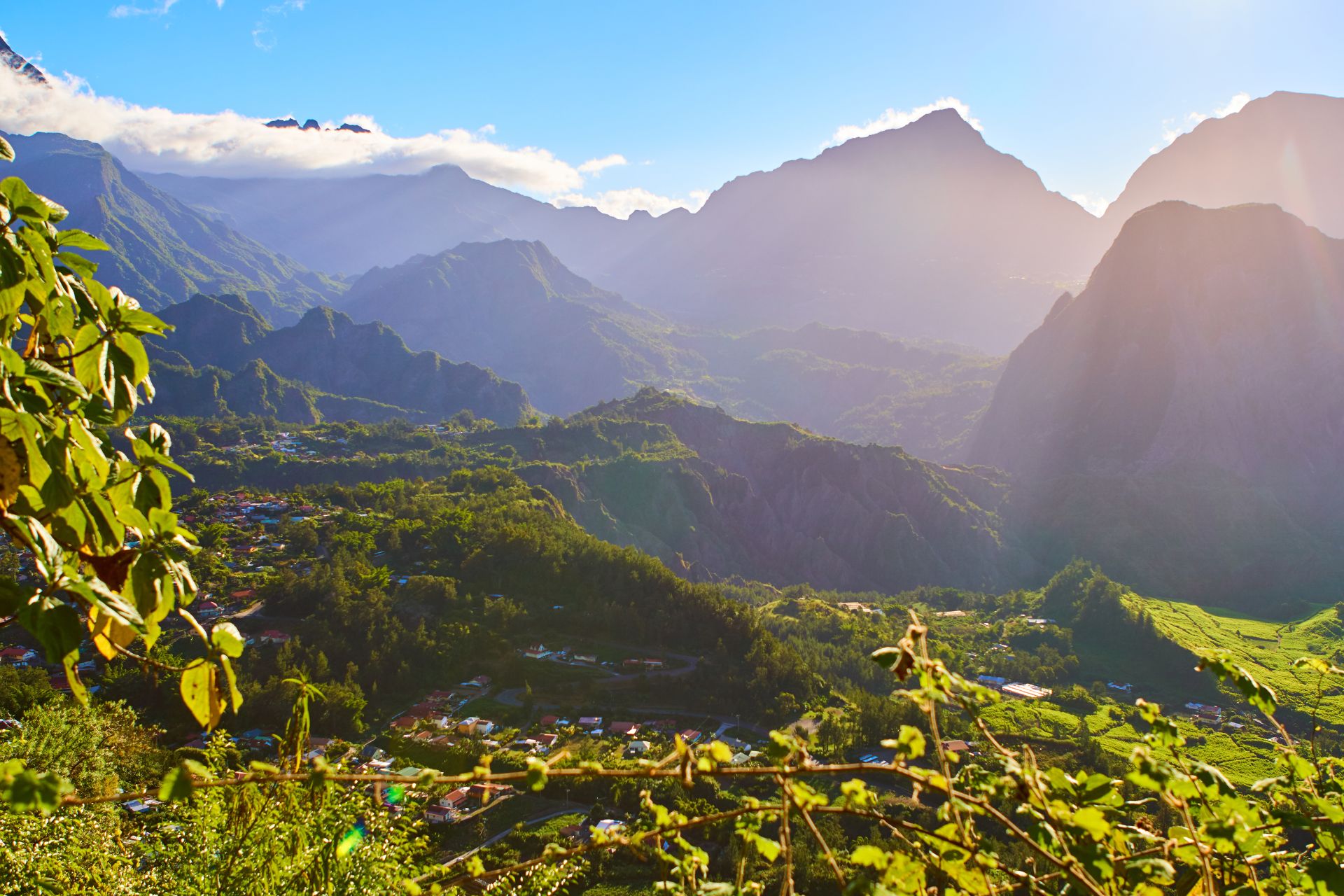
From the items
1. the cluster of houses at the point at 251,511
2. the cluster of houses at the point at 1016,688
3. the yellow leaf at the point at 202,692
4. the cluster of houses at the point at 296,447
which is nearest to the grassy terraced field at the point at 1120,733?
the cluster of houses at the point at 1016,688

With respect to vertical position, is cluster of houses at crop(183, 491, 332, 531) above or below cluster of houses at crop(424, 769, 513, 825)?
above

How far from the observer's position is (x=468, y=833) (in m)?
21.7

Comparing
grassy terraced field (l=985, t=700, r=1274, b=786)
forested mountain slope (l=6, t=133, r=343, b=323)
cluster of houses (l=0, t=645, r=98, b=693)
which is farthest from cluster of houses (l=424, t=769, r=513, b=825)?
forested mountain slope (l=6, t=133, r=343, b=323)

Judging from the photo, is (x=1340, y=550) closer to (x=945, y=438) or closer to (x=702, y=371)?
(x=945, y=438)

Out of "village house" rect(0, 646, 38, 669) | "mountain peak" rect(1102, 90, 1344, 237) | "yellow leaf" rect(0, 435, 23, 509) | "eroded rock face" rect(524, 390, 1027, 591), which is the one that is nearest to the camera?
"yellow leaf" rect(0, 435, 23, 509)

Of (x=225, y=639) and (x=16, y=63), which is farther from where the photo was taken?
(x=16, y=63)

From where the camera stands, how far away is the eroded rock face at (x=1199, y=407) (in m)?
76.6

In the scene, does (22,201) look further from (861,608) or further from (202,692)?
(861,608)

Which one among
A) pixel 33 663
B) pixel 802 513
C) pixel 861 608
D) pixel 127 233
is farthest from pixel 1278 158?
pixel 127 233

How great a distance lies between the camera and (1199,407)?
84938 millimetres

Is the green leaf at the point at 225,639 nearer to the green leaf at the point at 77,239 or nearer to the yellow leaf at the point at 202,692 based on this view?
the yellow leaf at the point at 202,692

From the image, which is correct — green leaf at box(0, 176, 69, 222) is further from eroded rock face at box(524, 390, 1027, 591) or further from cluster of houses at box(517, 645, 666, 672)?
eroded rock face at box(524, 390, 1027, 591)

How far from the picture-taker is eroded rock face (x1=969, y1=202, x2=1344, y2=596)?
76562mm

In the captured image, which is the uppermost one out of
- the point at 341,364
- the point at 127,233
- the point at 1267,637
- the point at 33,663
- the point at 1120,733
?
the point at 127,233
